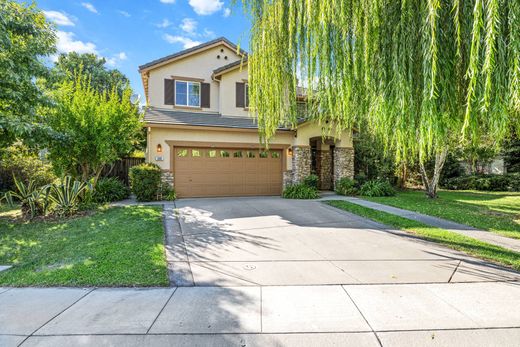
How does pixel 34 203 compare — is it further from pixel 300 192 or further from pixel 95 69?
pixel 95 69

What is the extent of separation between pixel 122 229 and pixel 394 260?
6081 mm

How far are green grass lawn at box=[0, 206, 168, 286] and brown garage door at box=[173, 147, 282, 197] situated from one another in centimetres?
403

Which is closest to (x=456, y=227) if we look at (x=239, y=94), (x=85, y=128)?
(x=239, y=94)

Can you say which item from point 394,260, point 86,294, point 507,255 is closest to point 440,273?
point 394,260

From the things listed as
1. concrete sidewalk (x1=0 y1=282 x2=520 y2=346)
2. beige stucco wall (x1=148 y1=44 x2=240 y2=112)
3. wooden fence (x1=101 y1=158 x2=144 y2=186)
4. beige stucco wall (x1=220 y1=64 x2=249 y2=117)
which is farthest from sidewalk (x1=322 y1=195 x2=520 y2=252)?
wooden fence (x1=101 y1=158 x2=144 y2=186)

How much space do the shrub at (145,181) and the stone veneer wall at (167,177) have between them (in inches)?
16.5

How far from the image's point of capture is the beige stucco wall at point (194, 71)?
12953mm

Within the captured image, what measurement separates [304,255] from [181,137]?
8.55 meters

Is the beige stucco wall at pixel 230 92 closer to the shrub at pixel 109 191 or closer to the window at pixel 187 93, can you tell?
the window at pixel 187 93

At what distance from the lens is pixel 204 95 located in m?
13.6

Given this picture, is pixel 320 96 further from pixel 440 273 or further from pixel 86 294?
pixel 86 294

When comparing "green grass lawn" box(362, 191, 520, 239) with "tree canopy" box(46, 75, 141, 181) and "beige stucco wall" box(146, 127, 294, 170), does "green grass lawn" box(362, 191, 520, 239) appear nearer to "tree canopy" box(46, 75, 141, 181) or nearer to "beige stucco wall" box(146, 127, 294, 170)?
"beige stucco wall" box(146, 127, 294, 170)

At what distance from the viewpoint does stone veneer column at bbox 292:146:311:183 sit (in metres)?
13.1

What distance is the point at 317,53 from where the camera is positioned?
13.7 feet
